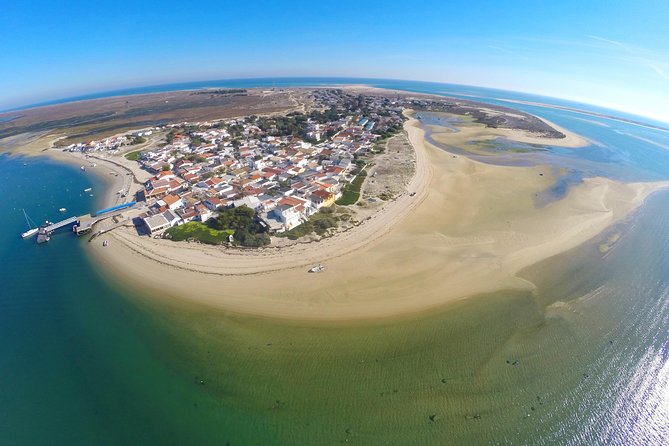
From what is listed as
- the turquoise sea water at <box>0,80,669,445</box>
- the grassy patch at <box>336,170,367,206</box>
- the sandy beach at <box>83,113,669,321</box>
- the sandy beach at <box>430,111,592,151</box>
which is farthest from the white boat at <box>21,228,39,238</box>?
the sandy beach at <box>430,111,592,151</box>

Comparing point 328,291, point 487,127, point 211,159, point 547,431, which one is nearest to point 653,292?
point 547,431

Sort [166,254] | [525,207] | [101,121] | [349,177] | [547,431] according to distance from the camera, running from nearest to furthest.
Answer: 1. [547,431]
2. [166,254]
3. [525,207]
4. [349,177]
5. [101,121]

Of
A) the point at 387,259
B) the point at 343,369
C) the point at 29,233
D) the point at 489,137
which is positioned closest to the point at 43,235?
the point at 29,233


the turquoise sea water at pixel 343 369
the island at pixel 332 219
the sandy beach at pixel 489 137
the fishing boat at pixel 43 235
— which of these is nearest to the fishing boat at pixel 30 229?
the fishing boat at pixel 43 235

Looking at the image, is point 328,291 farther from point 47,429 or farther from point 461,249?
point 47,429

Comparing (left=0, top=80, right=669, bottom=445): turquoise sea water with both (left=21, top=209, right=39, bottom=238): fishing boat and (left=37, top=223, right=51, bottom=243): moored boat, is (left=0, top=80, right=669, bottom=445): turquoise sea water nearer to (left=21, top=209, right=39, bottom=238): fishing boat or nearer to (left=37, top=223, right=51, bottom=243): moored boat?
(left=37, top=223, right=51, bottom=243): moored boat

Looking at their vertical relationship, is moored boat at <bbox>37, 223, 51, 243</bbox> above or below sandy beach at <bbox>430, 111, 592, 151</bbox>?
below
